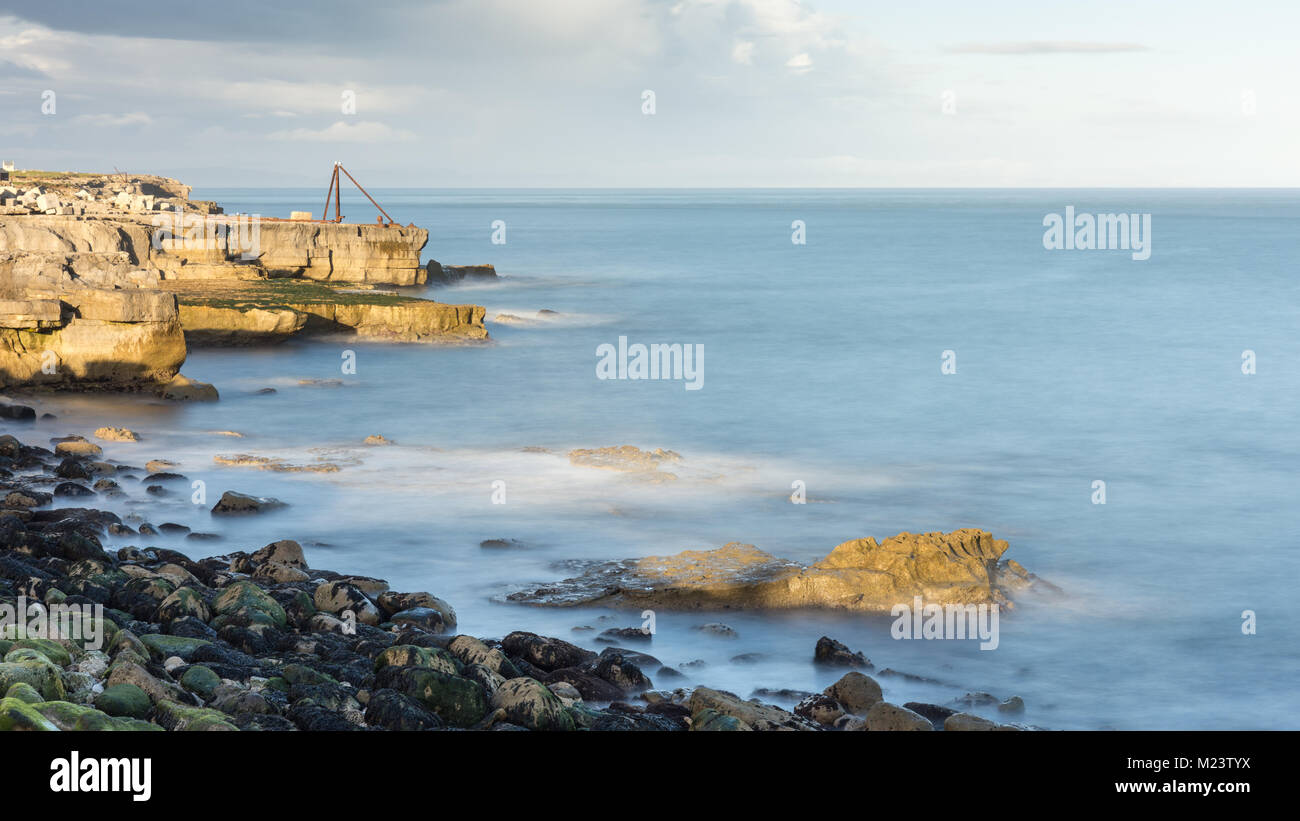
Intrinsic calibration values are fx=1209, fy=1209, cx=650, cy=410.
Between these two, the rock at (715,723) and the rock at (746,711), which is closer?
the rock at (715,723)

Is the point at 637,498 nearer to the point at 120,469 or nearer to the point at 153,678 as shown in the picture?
the point at 120,469

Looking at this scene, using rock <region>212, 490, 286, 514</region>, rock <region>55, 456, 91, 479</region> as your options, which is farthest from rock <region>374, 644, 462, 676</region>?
rock <region>55, 456, 91, 479</region>

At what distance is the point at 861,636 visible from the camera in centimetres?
1400

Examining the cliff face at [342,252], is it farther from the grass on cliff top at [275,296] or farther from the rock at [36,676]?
the rock at [36,676]

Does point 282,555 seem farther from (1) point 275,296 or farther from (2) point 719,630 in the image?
(1) point 275,296

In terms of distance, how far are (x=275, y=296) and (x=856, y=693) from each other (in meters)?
33.8

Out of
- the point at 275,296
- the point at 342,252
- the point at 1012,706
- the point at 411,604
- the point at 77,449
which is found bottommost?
the point at 1012,706

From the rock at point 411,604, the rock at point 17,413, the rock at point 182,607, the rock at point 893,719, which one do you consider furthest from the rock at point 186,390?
the rock at point 893,719

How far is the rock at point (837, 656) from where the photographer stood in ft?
42.7

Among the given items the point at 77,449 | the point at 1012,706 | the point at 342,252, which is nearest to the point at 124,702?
the point at 1012,706

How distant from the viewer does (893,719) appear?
1025 centimetres

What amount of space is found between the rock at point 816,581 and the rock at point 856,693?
3.16m
